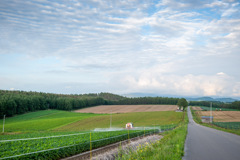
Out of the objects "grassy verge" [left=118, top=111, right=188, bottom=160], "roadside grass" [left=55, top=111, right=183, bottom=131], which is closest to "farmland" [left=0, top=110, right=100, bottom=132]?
"roadside grass" [left=55, top=111, right=183, bottom=131]

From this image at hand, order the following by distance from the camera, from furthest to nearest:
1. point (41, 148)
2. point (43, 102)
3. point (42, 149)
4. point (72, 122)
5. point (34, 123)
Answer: point (43, 102), point (72, 122), point (34, 123), point (41, 148), point (42, 149)

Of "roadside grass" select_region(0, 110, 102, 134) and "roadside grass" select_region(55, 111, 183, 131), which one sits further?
"roadside grass" select_region(55, 111, 183, 131)

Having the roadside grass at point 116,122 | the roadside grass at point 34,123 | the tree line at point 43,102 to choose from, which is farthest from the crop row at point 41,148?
the tree line at point 43,102

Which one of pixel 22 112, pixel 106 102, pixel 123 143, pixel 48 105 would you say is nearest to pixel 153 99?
pixel 106 102

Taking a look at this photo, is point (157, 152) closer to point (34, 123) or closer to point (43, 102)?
point (34, 123)

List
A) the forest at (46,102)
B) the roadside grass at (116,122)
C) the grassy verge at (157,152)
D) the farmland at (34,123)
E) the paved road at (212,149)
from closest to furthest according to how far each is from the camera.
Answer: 1. the grassy verge at (157,152)
2. the paved road at (212,149)
3. the farmland at (34,123)
4. the roadside grass at (116,122)
5. the forest at (46,102)

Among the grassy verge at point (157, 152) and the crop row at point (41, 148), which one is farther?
the grassy verge at point (157, 152)

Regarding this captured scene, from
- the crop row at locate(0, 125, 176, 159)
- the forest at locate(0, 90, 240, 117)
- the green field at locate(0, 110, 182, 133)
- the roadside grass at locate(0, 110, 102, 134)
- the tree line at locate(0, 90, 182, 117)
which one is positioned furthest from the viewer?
the forest at locate(0, 90, 240, 117)

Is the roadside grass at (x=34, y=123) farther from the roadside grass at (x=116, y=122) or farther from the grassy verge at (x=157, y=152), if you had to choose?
the grassy verge at (x=157, y=152)

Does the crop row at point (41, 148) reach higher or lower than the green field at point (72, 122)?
higher

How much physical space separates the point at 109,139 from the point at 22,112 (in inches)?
2608

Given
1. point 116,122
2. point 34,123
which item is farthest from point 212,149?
point 34,123

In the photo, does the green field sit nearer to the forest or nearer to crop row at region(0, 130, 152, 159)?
the forest

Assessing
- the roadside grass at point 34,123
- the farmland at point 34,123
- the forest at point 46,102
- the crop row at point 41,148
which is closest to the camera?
the crop row at point 41,148
